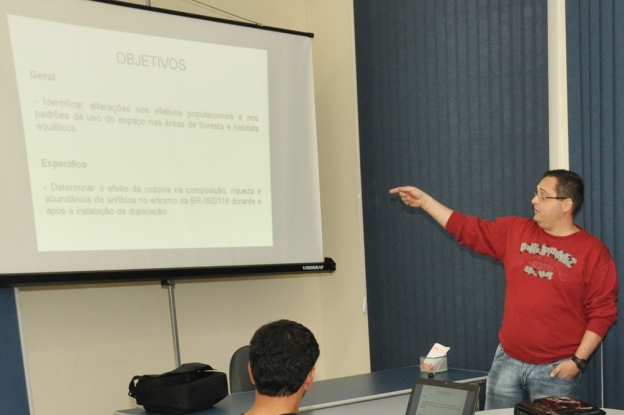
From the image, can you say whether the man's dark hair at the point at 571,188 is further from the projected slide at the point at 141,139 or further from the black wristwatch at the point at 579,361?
the projected slide at the point at 141,139

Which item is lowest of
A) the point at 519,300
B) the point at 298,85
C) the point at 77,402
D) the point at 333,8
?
the point at 77,402

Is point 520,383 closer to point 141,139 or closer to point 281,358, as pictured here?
point 281,358

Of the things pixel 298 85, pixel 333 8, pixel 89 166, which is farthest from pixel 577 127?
pixel 89 166

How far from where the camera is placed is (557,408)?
1925 millimetres

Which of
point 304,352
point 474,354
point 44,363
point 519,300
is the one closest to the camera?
point 304,352

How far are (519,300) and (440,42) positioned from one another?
60.3 inches

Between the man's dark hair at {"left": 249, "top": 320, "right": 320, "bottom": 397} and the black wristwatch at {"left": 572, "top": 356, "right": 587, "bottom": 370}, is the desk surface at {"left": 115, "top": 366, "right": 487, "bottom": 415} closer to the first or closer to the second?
the black wristwatch at {"left": 572, "top": 356, "right": 587, "bottom": 370}

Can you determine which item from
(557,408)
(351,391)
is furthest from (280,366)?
(351,391)

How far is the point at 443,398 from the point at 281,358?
0.50 meters

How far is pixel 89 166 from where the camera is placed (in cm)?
310

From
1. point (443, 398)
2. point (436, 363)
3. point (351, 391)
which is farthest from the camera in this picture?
point (436, 363)

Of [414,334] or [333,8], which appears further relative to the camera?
[333,8]

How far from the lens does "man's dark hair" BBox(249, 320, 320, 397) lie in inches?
62.6

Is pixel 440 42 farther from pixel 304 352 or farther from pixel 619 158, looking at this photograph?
pixel 304 352
